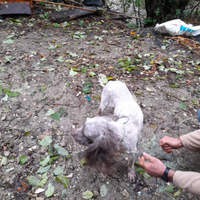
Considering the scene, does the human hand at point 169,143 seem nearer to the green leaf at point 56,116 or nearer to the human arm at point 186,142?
the human arm at point 186,142

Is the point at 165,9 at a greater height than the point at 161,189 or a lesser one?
greater

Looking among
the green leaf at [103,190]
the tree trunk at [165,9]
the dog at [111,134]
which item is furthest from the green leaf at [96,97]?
the tree trunk at [165,9]

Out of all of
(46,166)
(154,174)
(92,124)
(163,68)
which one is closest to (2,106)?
(46,166)

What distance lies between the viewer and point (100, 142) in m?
1.59

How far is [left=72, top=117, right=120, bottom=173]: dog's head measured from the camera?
1.61 meters

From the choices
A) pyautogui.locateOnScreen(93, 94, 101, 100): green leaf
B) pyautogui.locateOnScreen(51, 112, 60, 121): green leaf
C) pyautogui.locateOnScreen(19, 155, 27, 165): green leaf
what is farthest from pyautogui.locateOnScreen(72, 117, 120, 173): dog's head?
pyautogui.locateOnScreen(93, 94, 101, 100): green leaf

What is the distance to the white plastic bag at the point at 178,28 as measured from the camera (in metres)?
4.97

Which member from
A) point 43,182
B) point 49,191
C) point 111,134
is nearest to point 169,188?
point 111,134

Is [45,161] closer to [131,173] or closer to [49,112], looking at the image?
[49,112]

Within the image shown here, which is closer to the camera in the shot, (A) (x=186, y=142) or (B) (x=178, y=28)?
(A) (x=186, y=142)

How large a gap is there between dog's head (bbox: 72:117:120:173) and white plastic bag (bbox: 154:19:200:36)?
4.67 metres

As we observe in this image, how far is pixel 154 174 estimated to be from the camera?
1.75 m

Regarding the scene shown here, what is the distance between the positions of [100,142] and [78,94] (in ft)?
6.37

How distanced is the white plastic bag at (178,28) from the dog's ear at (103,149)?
4.74 m
